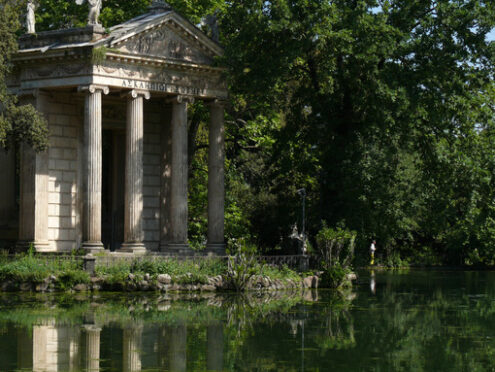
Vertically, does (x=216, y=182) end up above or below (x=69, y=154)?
below

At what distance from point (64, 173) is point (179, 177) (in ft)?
16.9

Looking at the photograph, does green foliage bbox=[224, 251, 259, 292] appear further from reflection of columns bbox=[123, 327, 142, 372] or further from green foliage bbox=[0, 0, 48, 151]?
reflection of columns bbox=[123, 327, 142, 372]

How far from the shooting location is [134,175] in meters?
39.3

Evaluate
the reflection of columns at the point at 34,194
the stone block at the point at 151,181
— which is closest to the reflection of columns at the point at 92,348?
the reflection of columns at the point at 34,194

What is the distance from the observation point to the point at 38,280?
33.1 metres

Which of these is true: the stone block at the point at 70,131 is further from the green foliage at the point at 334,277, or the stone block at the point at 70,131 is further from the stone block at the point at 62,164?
the green foliage at the point at 334,277

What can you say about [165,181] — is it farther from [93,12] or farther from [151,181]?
[93,12]

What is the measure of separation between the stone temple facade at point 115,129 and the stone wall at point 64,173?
0.15 feet

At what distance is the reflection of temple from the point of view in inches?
655

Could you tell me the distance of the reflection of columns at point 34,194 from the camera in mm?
39375

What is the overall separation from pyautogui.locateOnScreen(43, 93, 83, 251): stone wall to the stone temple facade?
5cm

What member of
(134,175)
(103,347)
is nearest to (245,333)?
(103,347)

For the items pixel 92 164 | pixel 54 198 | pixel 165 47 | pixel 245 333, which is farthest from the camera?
pixel 54 198

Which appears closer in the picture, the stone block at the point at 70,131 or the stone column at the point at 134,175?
the stone column at the point at 134,175
